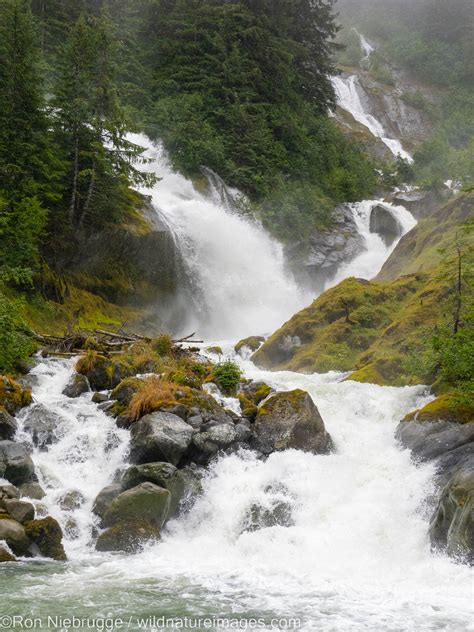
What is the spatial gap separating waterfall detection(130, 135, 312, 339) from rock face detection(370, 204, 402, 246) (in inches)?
306

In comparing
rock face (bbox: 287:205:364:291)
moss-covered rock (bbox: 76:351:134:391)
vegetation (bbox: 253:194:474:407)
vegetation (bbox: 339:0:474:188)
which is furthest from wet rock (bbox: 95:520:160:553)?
vegetation (bbox: 339:0:474:188)

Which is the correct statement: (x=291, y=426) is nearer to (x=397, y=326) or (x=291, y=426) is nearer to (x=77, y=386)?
(x=77, y=386)

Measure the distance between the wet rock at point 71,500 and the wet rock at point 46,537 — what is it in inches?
43.6

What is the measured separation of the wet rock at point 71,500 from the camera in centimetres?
1041

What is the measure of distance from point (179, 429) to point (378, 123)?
61654mm

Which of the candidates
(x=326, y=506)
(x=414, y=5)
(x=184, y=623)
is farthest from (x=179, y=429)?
(x=414, y=5)

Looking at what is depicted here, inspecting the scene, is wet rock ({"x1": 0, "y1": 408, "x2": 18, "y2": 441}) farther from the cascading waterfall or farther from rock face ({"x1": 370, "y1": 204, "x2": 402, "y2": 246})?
rock face ({"x1": 370, "y1": 204, "x2": 402, "y2": 246})

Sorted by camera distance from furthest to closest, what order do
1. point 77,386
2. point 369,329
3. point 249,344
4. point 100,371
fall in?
point 249,344 → point 369,329 → point 100,371 → point 77,386

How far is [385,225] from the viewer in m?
36.6

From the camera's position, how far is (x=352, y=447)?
12906 millimetres

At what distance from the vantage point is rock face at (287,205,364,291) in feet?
110

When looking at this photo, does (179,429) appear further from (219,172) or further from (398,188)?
(398,188)

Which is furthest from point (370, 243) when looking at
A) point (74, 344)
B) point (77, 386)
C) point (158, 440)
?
point (158, 440)

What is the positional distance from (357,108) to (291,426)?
204 feet
